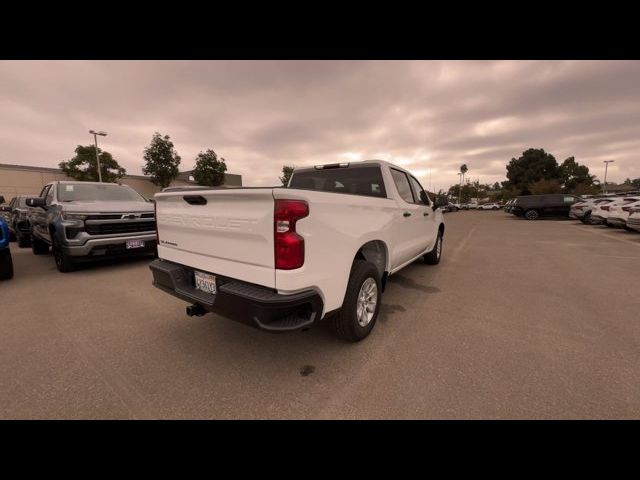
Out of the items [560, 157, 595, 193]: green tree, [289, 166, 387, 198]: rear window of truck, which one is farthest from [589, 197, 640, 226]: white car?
[560, 157, 595, 193]: green tree

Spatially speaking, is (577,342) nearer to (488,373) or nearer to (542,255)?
(488,373)

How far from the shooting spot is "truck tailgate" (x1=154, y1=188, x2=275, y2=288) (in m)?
1.96

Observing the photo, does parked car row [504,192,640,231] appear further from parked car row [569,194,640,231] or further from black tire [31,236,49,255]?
black tire [31,236,49,255]

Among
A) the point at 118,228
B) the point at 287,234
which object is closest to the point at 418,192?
the point at 287,234

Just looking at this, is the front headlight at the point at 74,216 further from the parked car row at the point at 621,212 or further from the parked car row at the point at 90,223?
the parked car row at the point at 621,212

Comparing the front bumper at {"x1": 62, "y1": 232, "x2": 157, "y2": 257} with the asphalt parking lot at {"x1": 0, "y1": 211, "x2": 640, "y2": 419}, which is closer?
the asphalt parking lot at {"x1": 0, "y1": 211, "x2": 640, "y2": 419}

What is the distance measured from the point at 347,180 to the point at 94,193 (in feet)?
19.4

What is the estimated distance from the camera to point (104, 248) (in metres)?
5.15

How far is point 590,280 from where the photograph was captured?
480cm

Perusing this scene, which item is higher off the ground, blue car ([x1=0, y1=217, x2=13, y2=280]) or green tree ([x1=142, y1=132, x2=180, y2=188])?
green tree ([x1=142, y1=132, x2=180, y2=188])

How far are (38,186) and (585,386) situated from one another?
4780 centimetres

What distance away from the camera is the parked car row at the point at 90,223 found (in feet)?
16.5
